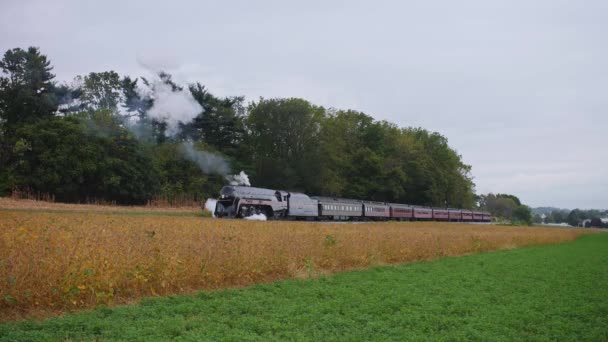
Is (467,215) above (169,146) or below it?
below

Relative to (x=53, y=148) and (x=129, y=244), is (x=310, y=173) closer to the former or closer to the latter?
(x=53, y=148)

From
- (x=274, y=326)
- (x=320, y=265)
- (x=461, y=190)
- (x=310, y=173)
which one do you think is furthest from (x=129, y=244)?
(x=461, y=190)

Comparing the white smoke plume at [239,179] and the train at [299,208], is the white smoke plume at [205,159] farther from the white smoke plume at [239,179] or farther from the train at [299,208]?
the train at [299,208]

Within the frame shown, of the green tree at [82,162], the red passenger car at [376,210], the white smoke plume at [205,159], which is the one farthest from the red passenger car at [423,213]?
the green tree at [82,162]

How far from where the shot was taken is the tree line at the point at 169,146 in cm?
3759

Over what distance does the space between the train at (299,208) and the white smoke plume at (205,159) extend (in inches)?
422

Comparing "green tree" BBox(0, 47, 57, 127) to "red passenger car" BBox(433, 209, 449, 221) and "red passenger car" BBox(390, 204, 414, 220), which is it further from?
"red passenger car" BBox(433, 209, 449, 221)

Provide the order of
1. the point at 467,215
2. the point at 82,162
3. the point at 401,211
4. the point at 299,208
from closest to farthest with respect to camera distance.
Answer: the point at 82,162, the point at 299,208, the point at 401,211, the point at 467,215

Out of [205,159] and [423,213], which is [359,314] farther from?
[423,213]

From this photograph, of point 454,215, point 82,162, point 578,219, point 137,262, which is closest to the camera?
point 137,262

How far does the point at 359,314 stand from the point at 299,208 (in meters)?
30.3

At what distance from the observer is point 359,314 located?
29.0 ft

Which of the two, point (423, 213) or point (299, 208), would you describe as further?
point (423, 213)

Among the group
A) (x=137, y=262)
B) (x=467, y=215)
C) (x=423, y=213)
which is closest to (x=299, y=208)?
(x=423, y=213)
